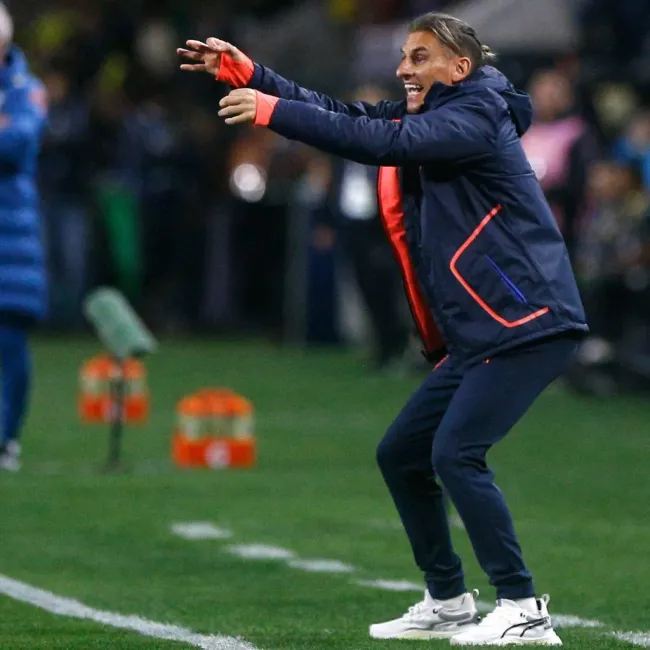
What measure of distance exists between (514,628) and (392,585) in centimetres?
176

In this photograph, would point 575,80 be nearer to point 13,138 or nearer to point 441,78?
point 13,138

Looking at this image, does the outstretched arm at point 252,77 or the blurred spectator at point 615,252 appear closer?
the outstretched arm at point 252,77

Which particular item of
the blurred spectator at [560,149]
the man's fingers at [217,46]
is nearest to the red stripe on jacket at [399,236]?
the man's fingers at [217,46]

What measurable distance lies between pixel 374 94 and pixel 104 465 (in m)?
6.41

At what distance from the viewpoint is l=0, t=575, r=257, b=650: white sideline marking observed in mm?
6713

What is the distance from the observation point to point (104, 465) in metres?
12.2

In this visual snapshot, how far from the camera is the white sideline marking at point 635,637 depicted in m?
6.75

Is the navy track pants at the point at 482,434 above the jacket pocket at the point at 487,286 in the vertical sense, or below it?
below

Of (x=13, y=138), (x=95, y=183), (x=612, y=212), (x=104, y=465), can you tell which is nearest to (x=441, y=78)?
(x=13, y=138)

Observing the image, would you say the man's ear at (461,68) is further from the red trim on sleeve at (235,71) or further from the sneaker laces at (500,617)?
the sneaker laces at (500,617)

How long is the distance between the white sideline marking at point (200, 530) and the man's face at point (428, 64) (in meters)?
3.42

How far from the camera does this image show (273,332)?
2336 centimetres

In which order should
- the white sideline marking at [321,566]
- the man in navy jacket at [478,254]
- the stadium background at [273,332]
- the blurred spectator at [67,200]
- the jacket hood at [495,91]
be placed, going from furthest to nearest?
the blurred spectator at [67,200] < the white sideline marking at [321,566] < the stadium background at [273,332] < the jacket hood at [495,91] < the man in navy jacket at [478,254]

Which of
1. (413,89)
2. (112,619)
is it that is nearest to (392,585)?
(112,619)
